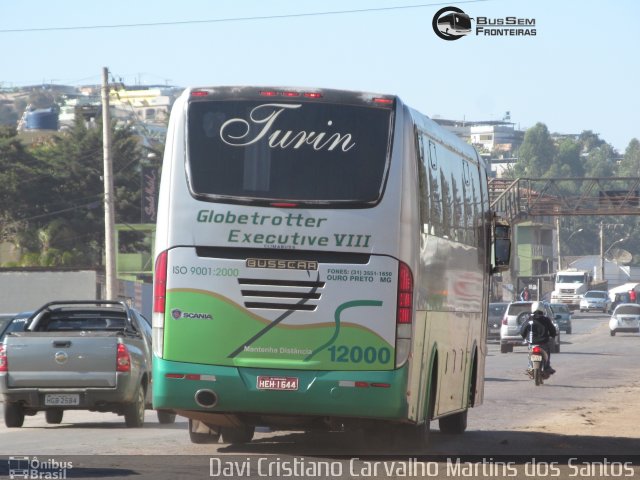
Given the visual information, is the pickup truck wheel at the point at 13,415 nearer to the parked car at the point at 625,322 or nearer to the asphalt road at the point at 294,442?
the asphalt road at the point at 294,442

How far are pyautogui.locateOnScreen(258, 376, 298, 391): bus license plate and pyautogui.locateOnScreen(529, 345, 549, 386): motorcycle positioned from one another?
1946cm

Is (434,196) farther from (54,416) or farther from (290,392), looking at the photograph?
(54,416)

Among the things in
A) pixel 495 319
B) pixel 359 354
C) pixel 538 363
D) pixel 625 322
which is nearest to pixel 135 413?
pixel 359 354

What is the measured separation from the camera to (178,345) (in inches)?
563

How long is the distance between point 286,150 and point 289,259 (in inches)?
40.8

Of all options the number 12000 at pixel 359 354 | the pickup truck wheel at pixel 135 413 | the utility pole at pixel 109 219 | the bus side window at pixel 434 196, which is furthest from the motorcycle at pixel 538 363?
the number 12000 at pixel 359 354

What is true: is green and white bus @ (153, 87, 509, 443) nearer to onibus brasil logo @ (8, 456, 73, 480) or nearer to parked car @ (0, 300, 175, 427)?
onibus brasil logo @ (8, 456, 73, 480)

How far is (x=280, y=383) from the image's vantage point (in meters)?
14.1

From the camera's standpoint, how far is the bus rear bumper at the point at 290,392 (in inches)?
554

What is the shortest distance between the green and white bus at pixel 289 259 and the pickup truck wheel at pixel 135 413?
16.3 ft

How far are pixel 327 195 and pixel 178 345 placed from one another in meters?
1.98

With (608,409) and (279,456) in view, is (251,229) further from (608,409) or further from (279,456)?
(608,409)

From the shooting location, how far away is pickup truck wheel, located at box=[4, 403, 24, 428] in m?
19.4

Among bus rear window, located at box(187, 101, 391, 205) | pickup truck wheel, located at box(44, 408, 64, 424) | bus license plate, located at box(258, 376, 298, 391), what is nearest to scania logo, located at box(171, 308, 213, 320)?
bus license plate, located at box(258, 376, 298, 391)
